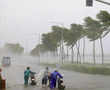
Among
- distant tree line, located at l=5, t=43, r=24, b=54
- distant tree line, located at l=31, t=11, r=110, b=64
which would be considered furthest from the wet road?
distant tree line, located at l=5, t=43, r=24, b=54

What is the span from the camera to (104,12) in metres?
39.8

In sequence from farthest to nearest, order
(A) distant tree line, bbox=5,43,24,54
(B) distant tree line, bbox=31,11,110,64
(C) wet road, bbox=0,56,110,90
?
(A) distant tree line, bbox=5,43,24,54 < (B) distant tree line, bbox=31,11,110,64 < (C) wet road, bbox=0,56,110,90

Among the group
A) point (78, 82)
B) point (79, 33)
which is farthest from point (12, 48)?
point (78, 82)

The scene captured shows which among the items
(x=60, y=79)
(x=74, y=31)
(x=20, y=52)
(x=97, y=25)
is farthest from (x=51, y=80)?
(x=20, y=52)

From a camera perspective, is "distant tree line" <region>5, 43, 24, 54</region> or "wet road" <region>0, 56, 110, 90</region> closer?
"wet road" <region>0, 56, 110, 90</region>

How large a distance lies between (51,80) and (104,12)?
24.9 meters

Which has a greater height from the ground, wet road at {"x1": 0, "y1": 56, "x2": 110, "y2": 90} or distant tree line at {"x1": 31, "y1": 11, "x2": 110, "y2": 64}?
distant tree line at {"x1": 31, "y1": 11, "x2": 110, "y2": 64}

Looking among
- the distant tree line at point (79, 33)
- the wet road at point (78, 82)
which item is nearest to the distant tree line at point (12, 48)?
the distant tree line at point (79, 33)

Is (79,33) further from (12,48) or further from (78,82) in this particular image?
(12,48)

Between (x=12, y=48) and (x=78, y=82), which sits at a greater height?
(x=12, y=48)

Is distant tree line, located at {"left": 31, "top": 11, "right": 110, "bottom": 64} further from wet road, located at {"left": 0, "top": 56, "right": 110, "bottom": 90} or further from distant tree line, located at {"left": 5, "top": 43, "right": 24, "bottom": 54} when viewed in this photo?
distant tree line, located at {"left": 5, "top": 43, "right": 24, "bottom": 54}

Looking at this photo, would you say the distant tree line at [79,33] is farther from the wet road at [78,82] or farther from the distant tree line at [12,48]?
the distant tree line at [12,48]

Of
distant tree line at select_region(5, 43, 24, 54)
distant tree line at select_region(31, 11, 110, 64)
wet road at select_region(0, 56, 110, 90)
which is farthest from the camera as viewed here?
distant tree line at select_region(5, 43, 24, 54)

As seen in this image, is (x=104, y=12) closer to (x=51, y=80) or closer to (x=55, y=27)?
(x=51, y=80)
